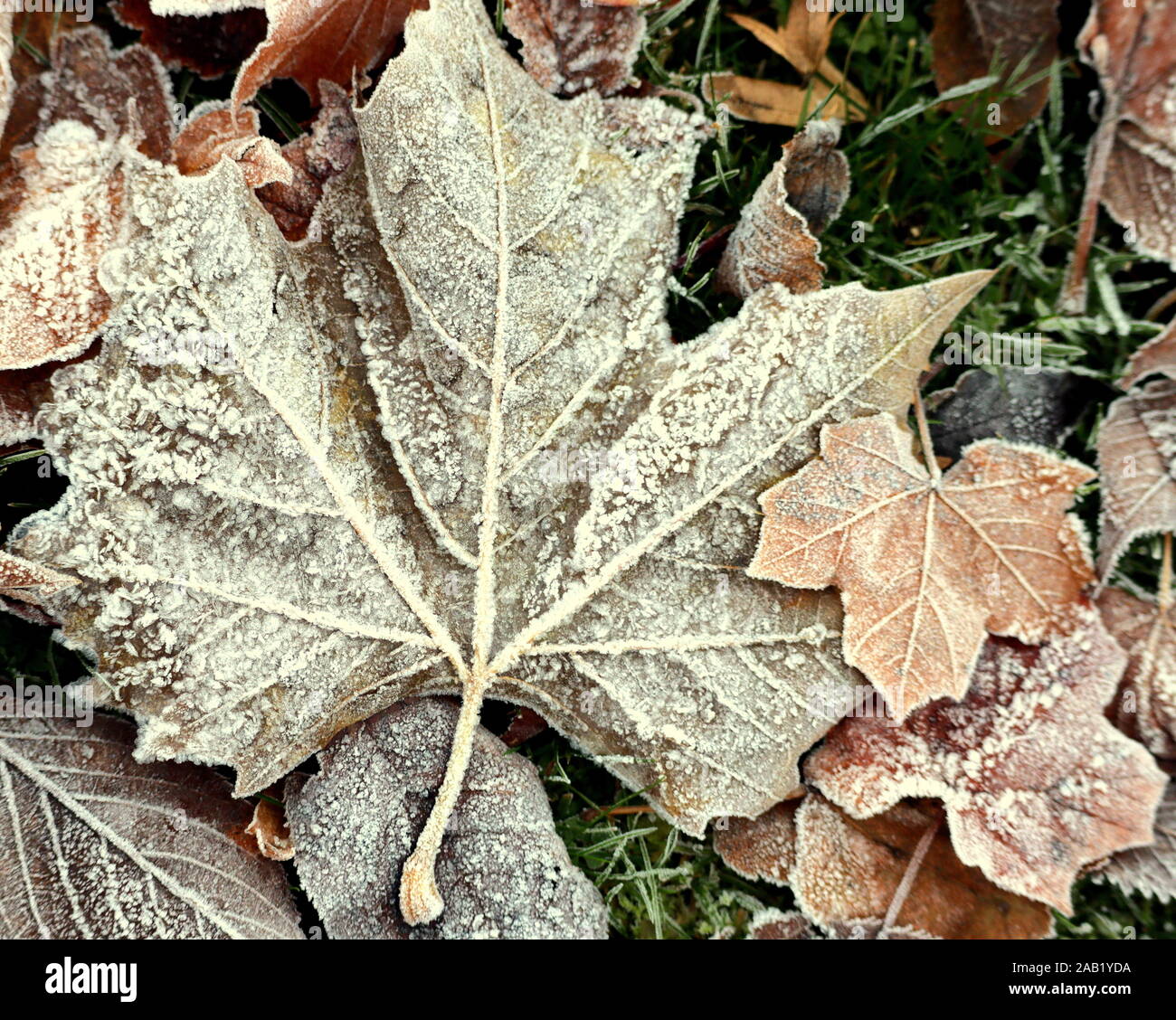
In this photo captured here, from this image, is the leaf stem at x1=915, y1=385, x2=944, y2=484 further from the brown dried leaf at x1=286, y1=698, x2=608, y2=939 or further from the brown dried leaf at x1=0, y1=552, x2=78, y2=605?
the brown dried leaf at x1=0, y1=552, x2=78, y2=605

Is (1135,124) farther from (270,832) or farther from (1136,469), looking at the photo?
(270,832)

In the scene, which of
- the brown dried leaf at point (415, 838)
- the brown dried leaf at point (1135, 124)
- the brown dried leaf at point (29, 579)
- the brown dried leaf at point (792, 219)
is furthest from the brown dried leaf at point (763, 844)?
the brown dried leaf at point (1135, 124)

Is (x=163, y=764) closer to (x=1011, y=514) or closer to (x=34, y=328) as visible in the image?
(x=34, y=328)

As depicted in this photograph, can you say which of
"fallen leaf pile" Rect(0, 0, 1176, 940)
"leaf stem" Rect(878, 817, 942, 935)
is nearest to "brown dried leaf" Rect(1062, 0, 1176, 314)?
"fallen leaf pile" Rect(0, 0, 1176, 940)

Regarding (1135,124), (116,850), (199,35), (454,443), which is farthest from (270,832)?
(1135,124)

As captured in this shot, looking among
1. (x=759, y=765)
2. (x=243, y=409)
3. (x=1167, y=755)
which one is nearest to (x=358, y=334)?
(x=243, y=409)
